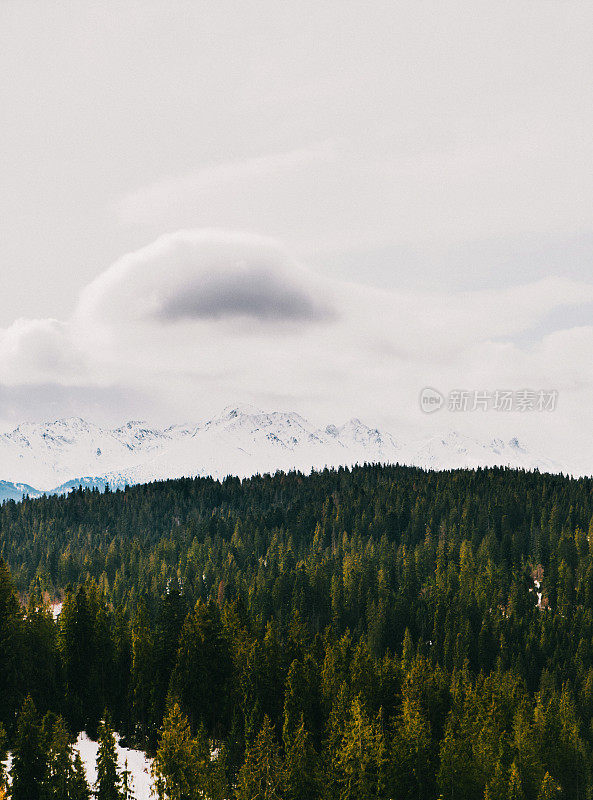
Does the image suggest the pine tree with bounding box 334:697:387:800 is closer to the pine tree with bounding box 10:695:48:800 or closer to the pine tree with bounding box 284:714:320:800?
the pine tree with bounding box 284:714:320:800

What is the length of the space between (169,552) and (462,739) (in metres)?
130

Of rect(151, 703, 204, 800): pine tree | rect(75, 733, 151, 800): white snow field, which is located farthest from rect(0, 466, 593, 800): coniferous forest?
rect(75, 733, 151, 800): white snow field

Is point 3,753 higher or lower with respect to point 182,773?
lower

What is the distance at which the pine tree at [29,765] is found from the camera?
5231cm

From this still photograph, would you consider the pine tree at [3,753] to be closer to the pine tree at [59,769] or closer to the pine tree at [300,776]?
the pine tree at [59,769]

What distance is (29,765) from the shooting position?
52.9 metres

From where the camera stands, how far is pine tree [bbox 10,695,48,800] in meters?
52.3

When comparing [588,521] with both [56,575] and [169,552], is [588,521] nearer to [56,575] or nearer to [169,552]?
[169,552]

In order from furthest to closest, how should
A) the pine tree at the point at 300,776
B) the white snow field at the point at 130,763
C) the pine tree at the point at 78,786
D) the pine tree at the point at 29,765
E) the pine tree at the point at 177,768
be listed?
the white snow field at the point at 130,763 < the pine tree at the point at 300,776 < the pine tree at the point at 29,765 < the pine tree at the point at 177,768 < the pine tree at the point at 78,786

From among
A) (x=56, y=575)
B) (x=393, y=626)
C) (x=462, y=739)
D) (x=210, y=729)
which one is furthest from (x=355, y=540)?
(x=462, y=739)

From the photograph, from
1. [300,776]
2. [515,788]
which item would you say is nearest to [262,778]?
[300,776]

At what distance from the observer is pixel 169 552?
588ft

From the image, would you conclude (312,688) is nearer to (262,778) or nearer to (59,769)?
(262,778)

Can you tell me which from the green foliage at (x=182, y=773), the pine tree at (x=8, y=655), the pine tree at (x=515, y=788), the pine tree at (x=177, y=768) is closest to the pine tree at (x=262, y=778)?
the green foliage at (x=182, y=773)
